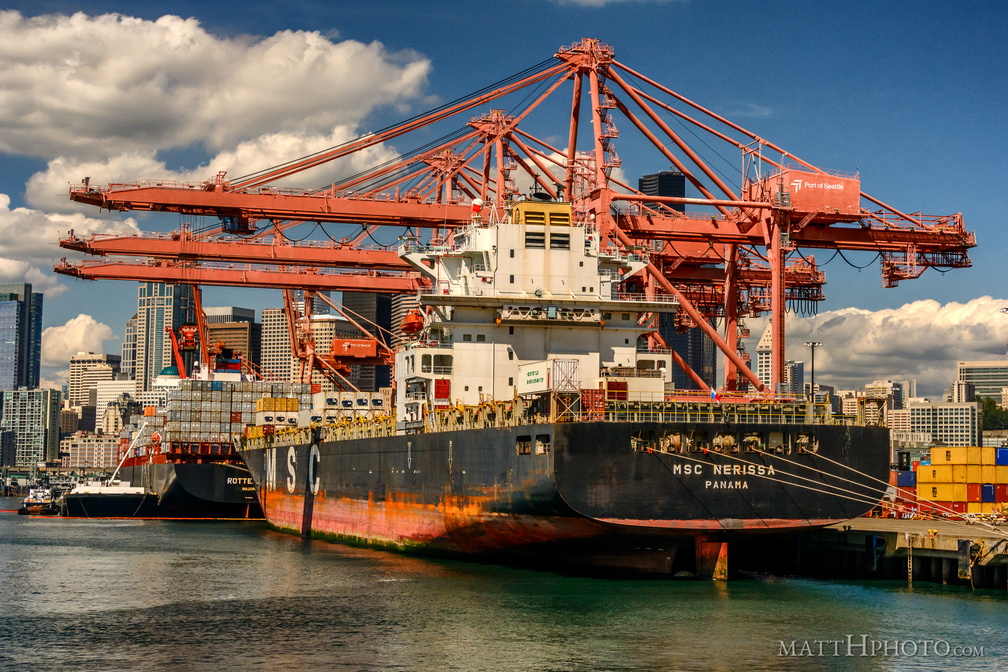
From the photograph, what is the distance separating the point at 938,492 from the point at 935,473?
649 mm

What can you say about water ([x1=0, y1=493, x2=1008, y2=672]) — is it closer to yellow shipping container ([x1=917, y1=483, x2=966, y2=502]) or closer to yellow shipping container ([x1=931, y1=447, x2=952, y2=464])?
yellow shipping container ([x1=917, y1=483, x2=966, y2=502])

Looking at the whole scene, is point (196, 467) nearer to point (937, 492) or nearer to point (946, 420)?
point (937, 492)

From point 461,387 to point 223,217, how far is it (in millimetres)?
17337

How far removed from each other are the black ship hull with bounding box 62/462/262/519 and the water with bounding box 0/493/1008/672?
28512mm

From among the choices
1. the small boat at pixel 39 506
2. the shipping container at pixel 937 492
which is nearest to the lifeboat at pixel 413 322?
the shipping container at pixel 937 492

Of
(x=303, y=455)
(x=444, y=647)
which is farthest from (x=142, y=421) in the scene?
(x=444, y=647)

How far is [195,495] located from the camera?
6438 cm

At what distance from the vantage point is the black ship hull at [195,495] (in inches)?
2534

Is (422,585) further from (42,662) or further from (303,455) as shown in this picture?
(303,455)

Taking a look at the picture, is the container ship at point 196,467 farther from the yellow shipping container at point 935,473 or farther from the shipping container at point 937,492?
the shipping container at point 937,492

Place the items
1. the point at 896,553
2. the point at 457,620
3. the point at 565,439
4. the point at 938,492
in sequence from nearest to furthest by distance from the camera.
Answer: the point at 457,620
the point at 565,439
the point at 896,553
the point at 938,492

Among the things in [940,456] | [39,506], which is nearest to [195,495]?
[39,506]

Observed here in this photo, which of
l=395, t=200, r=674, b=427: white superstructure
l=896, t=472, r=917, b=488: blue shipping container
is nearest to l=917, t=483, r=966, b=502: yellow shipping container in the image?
l=896, t=472, r=917, b=488: blue shipping container

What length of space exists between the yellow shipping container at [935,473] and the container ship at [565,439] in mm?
9572
